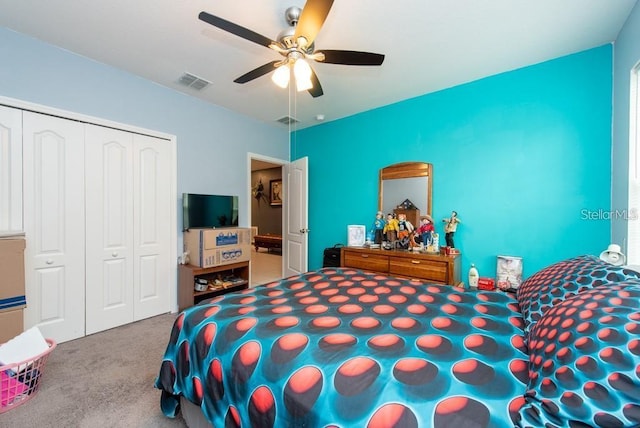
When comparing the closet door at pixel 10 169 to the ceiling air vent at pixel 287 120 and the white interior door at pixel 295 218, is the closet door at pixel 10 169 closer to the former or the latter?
the ceiling air vent at pixel 287 120

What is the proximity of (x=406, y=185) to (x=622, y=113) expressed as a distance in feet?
5.97

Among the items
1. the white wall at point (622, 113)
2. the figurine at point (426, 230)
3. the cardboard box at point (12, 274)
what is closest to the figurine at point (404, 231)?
the figurine at point (426, 230)

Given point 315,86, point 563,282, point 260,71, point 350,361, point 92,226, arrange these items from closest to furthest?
point 350,361 < point 563,282 < point 260,71 < point 315,86 < point 92,226

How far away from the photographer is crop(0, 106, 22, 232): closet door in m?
2.08

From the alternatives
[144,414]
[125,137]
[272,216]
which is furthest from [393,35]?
[272,216]

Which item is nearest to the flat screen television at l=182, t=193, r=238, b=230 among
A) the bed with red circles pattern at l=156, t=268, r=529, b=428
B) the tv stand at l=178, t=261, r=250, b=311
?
the tv stand at l=178, t=261, r=250, b=311

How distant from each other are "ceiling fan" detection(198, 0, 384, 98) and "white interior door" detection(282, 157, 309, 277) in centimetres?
197

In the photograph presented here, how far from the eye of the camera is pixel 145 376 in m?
1.88

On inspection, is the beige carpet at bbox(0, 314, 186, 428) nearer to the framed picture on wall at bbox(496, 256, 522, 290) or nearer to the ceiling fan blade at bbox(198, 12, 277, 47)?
the ceiling fan blade at bbox(198, 12, 277, 47)

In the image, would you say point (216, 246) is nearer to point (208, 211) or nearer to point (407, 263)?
point (208, 211)

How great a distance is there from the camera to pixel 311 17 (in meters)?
1.47

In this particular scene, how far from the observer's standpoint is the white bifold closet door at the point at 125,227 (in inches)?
99.6

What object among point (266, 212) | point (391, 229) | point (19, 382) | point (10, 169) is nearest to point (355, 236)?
point (391, 229)

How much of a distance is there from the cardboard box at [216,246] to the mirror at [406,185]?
6.19ft
